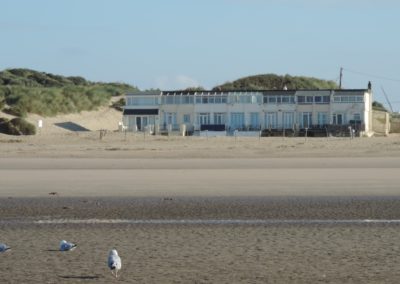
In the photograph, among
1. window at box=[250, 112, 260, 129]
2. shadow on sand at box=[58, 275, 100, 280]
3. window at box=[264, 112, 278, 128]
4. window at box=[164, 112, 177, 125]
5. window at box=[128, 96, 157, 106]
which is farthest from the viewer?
window at box=[128, 96, 157, 106]

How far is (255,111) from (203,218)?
1732 inches

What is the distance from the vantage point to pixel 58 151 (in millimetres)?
32375

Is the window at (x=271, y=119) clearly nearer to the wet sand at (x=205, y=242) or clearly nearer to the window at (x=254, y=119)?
the window at (x=254, y=119)

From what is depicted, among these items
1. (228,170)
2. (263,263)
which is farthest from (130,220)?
(228,170)

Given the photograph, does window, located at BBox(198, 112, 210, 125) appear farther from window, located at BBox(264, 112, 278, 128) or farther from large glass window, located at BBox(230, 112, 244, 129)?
window, located at BBox(264, 112, 278, 128)

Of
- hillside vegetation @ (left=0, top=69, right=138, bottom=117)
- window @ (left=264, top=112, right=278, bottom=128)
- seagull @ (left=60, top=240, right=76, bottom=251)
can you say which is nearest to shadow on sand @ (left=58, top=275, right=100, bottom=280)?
seagull @ (left=60, top=240, right=76, bottom=251)

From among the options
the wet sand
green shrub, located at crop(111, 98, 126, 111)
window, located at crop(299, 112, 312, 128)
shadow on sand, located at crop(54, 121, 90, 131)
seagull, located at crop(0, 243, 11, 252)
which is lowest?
the wet sand

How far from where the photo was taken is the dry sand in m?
9.15

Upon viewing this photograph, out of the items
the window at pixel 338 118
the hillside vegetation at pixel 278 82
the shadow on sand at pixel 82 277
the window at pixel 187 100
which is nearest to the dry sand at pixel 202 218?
A: the shadow on sand at pixel 82 277

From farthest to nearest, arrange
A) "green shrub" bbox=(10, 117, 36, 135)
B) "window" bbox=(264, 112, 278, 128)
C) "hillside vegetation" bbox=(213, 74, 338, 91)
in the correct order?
"hillside vegetation" bbox=(213, 74, 338, 91) → "window" bbox=(264, 112, 278, 128) → "green shrub" bbox=(10, 117, 36, 135)

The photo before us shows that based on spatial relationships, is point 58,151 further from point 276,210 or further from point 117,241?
point 117,241

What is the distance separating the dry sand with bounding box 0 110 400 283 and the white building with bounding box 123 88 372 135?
2703cm

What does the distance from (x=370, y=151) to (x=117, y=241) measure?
2260 centimetres

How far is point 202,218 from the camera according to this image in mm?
13711
